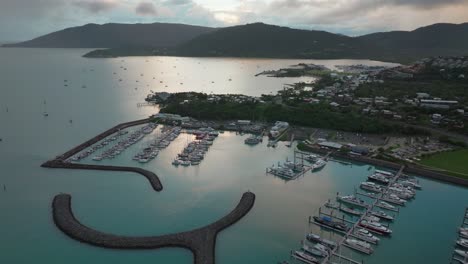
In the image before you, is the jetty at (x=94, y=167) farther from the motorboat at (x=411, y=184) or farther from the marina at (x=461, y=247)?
the marina at (x=461, y=247)

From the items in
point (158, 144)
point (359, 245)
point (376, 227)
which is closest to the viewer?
point (359, 245)

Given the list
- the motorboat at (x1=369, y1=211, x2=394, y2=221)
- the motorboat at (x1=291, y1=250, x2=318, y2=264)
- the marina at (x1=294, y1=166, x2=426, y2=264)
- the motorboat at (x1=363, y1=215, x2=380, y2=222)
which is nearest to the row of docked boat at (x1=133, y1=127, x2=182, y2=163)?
the marina at (x1=294, y1=166, x2=426, y2=264)

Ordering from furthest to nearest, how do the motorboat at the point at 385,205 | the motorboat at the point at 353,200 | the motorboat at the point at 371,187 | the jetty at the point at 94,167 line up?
1. the jetty at the point at 94,167
2. the motorboat at the point at 371,187
3. the motorboat at the point at 353,200
4. the motorboat at the point at 385,205

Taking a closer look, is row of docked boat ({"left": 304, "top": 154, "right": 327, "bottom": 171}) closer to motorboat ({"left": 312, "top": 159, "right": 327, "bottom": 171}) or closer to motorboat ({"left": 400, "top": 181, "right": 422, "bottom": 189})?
motorboat ({"left": 312, "top": 159, "right": 327, "bottom": 171})

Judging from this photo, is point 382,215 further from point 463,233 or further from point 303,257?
point 303,257

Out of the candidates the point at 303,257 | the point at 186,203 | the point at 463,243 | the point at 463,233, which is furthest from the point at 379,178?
Answer: the point at 186,203

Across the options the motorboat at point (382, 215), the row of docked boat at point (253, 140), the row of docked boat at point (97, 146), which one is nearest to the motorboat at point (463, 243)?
the motorboat at point (382, 215)
